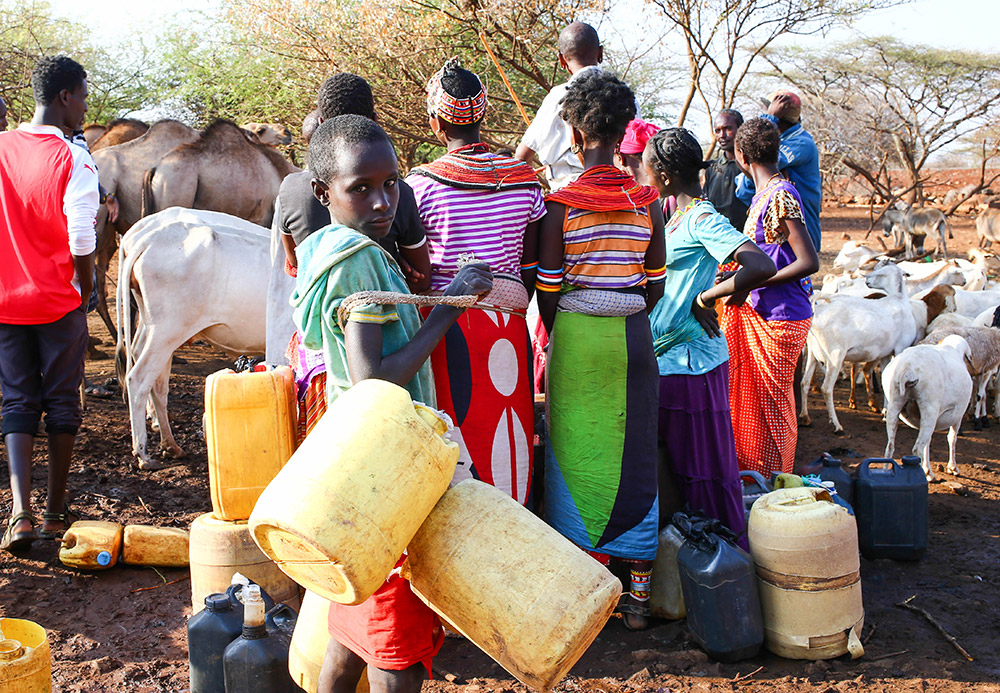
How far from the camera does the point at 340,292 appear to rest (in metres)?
2.17

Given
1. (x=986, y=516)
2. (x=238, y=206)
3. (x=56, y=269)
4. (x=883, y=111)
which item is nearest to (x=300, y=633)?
(x=56, y=269)

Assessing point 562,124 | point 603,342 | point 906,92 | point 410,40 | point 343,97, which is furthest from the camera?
point 906,92

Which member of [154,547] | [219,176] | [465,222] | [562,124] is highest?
[562,124]

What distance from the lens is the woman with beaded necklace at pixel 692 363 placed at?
388 centimetres

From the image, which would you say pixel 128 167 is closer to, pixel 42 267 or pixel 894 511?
pixel 42 267

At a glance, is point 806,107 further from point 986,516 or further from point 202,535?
point 202,535

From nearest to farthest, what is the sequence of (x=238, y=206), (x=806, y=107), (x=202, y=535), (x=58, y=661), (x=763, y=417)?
(x=202, y=535) < (x=58, y=661) < (x=763, y=417) < (x=238, y=206) < (x=806, y=107)

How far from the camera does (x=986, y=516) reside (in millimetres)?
5012

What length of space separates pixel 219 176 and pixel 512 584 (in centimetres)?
717

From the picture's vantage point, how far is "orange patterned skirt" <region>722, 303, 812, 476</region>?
15.3 feet

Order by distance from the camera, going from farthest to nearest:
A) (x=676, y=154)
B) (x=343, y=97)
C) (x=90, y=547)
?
1. (x=90, y=547)
2. (x=676, y=154)
3. (x=343, y=97)

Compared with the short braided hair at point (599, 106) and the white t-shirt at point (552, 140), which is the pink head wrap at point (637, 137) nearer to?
the white t-shirt at point (552, 140)

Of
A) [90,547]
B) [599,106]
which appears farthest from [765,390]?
[90,547]

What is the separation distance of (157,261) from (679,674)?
404 cm
